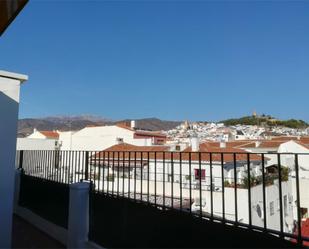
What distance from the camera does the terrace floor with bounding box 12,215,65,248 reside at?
5.29m

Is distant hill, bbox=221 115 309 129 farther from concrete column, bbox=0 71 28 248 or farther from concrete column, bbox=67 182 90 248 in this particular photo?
concrete column, bbox=0 71 28 248

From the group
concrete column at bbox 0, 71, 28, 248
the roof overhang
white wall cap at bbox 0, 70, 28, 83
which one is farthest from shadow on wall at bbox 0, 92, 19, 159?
the roof overhang

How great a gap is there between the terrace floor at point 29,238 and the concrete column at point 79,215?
803 millimetres

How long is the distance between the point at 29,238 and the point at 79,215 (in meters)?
1.77

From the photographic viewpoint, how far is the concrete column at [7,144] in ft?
15.3

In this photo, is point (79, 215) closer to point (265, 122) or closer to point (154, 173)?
point (154, 173)

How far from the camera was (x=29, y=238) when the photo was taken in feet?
18.6

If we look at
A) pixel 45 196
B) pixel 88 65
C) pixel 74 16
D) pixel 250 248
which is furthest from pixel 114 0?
pixel 88 65

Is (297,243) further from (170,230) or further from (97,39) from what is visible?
(97,39)

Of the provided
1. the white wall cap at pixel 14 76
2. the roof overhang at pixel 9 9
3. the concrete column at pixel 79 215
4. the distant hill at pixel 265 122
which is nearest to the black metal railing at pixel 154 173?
the concrete column at pixel 79 215

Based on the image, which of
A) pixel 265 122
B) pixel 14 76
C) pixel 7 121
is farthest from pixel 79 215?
pixel 265 122

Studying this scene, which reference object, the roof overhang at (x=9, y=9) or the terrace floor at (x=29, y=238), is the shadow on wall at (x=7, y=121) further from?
the roof overhang at (x=9, y=9)

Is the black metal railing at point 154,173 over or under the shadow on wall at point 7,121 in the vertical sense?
under

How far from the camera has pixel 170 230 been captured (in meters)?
3.37
